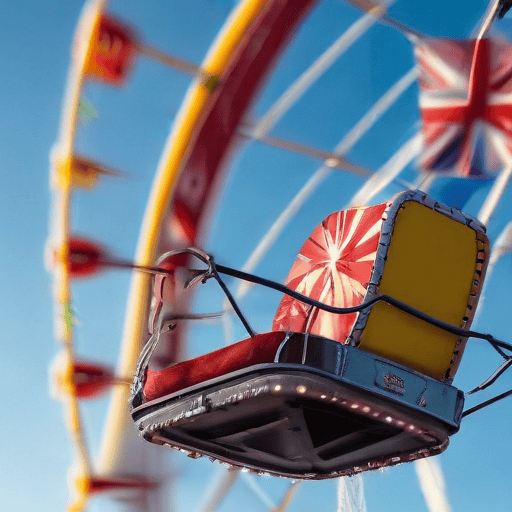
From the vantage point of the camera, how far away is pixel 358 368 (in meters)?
4.41

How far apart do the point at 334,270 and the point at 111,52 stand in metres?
5.05

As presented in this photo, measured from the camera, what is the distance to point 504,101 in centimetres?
945

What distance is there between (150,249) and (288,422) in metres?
5.70

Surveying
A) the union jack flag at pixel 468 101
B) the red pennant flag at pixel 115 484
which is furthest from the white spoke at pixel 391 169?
the red pennant flag at pixel 115 484

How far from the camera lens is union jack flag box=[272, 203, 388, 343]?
4.91 metres

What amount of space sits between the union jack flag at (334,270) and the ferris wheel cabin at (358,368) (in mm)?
14

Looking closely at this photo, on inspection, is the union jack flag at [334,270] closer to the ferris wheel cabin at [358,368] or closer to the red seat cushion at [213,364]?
the ferris wheel cabin at [358,368]

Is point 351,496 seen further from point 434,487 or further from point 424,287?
point 424,287

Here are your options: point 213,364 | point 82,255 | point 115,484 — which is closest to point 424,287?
point 213,364

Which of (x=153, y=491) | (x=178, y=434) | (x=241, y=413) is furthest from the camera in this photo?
(x=153, y=491)

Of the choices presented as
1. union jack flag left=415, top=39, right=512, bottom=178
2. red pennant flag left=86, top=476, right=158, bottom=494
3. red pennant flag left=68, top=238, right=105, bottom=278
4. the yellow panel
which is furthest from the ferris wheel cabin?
red pennant flag left=86, top=476, right=158, bottom=494

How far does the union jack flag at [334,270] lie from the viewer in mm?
4910

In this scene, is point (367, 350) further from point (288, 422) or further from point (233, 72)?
point (233, 72)

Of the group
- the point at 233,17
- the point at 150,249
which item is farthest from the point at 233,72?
the point at 150,249
